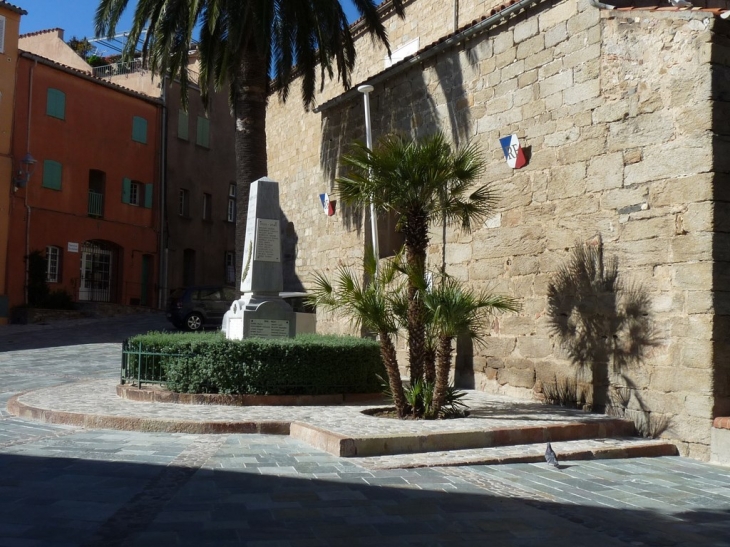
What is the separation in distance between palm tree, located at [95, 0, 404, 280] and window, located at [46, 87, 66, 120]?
415 inches

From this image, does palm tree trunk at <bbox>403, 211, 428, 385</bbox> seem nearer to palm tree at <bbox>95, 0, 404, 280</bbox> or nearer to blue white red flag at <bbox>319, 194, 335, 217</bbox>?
blue white red flag at <bbox>319, 194, 335, 217</bbox>

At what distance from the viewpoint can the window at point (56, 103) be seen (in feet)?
Answer: 88.0

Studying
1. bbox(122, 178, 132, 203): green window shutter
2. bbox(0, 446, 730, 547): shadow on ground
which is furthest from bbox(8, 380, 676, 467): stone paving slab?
bbox(122, 178, 132, 203): green window shutter

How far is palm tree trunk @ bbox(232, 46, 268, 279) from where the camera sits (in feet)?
53.6

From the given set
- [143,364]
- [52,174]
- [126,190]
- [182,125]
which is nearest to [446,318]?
[143,364]

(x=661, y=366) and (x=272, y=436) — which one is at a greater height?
(x=661, y=366)

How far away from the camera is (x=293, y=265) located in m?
18.0

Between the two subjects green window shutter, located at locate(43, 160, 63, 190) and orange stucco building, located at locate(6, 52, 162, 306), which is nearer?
orange stucco building, located at locate(6, 52, 162, 306)

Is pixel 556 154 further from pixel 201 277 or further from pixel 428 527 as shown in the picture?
pixel 201 277

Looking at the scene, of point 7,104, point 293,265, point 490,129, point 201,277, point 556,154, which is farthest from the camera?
point 201,277

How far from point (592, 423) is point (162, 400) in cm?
511

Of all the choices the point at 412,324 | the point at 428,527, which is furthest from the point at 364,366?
the point at 428,527

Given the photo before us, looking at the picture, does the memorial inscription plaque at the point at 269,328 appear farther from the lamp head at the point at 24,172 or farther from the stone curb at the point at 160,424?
the lamp head at the point at 24,172

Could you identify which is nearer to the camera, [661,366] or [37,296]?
[661,366]
